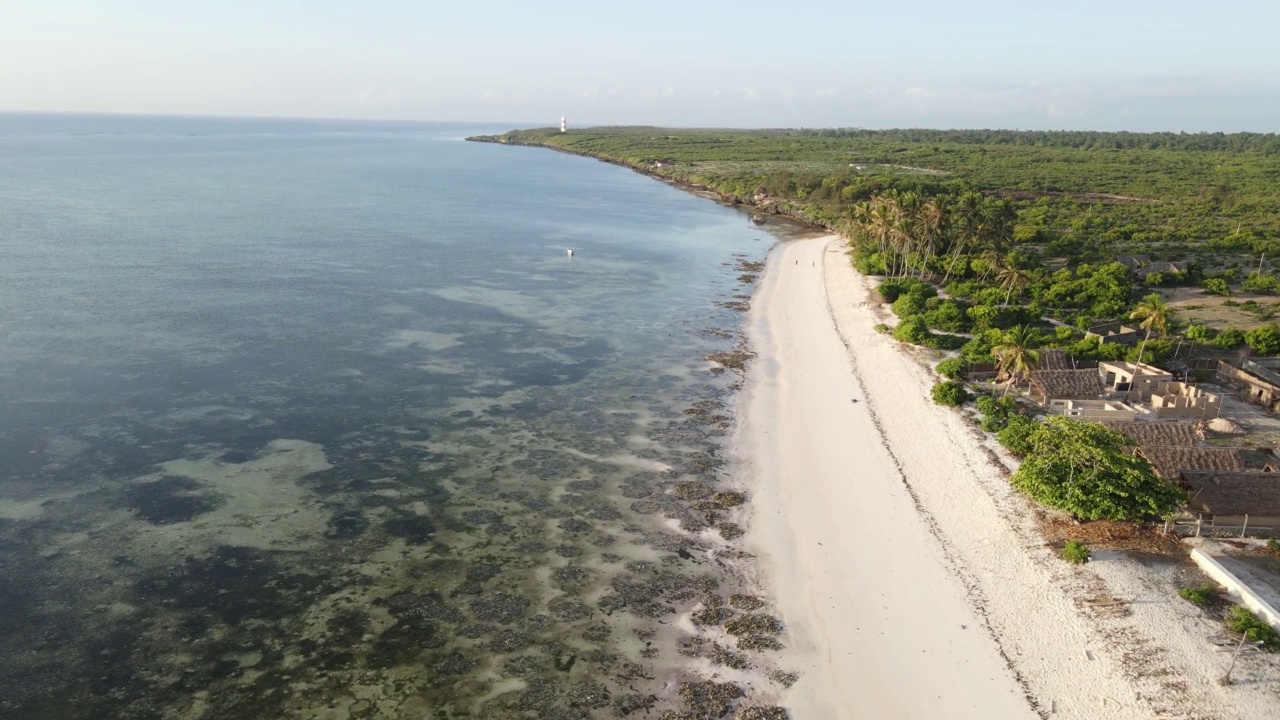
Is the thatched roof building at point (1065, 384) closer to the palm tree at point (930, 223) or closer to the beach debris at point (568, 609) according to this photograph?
the beach debris at point (568, 609)

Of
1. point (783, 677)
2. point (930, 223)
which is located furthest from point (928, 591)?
point (930, 223)

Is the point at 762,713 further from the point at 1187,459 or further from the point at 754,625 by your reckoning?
the point at 1187,459

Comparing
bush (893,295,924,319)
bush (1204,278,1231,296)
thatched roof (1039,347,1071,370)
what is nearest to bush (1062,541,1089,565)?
thatched roof (1039,347,1071,370)

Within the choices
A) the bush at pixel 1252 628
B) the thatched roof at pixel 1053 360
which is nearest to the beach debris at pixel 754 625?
the bush at pixel 1252 628

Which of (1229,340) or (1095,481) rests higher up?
(1229,340)

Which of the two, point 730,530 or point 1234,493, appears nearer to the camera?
point 1234,493

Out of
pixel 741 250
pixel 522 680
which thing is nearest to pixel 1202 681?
pixel 522 680

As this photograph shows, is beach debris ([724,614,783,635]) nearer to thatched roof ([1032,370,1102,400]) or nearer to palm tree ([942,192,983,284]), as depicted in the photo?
thatched roof ([1032,370,1102,400])
